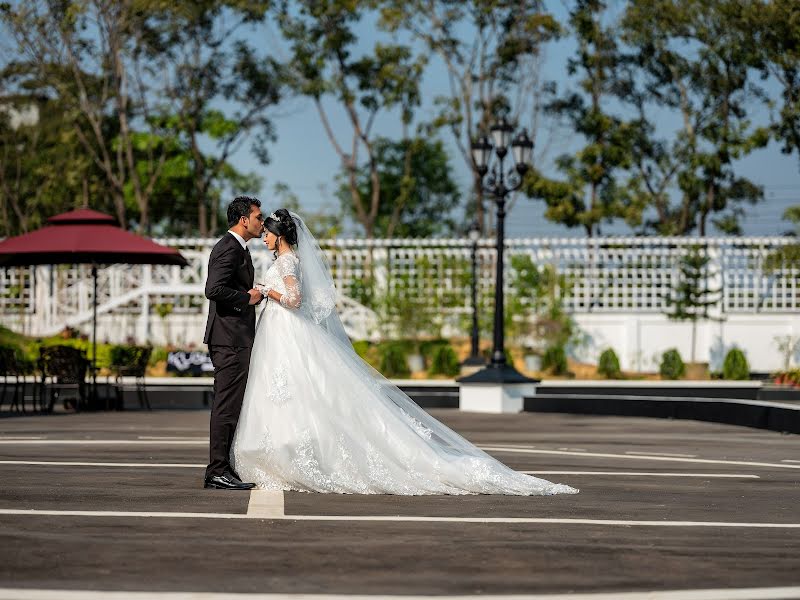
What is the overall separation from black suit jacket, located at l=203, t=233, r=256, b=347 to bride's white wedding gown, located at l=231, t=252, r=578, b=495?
224mm

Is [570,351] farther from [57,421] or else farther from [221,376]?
[221,376]

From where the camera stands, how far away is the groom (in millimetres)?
10109

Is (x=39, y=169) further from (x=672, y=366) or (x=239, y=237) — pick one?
(x=239, y=237)

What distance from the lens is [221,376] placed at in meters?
10.3

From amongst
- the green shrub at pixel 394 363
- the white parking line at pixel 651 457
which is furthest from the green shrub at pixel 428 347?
the white parking line at pixel 651 457

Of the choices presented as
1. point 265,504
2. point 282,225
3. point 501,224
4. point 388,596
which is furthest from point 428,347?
point 388,596

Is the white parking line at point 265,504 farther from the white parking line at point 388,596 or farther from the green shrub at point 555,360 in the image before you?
the green shrub at point 555,360

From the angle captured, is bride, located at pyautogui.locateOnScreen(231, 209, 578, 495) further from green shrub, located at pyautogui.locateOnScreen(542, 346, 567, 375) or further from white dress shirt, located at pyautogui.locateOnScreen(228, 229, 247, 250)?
green shrub, located at pyautogui.locateOnScreen(542, 346, 567, 375)

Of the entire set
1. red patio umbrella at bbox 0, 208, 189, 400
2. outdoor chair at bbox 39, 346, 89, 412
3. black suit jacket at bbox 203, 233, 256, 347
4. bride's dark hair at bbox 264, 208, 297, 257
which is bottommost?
outdoor chair at bbox 39, 346, 89, 412

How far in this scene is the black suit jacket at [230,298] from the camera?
1010 cm

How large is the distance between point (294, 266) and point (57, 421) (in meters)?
9.12

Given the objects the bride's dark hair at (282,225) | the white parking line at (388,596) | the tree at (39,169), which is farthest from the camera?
the tree at (39,169)

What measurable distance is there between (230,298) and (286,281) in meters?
0.57

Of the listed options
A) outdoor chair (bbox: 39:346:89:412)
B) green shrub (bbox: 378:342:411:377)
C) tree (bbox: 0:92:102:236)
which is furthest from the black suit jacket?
tree (bbox: 0:92:102:236)
